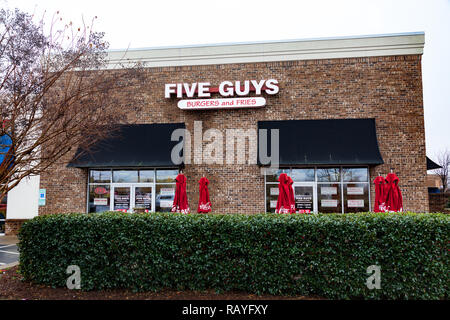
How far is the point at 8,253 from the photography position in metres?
9.70

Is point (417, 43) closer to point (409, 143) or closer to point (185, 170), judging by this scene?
point (409, 143)

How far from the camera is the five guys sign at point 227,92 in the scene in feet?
39.1

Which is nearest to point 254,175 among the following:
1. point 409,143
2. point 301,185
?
point 301,185

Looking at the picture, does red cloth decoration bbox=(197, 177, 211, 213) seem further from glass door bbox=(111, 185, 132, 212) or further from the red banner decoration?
the red banner decoration

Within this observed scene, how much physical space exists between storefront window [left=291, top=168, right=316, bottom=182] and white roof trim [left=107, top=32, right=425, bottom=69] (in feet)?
14.4

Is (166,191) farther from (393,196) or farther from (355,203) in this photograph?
(393,196)

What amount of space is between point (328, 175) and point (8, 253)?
37.0 feet

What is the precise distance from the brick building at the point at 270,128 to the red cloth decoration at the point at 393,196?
86.3 inches

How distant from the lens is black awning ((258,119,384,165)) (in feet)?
35.2

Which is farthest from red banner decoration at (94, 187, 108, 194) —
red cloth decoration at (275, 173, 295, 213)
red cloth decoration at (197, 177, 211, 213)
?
red cloth decoration at (275, 173, 295, 213)

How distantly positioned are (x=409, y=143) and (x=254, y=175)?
585cm

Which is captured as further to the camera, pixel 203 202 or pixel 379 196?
pixel 203 202

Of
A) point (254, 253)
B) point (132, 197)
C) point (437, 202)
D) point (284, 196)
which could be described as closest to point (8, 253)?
point (132, 197)

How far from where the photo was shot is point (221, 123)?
12.2 metres
